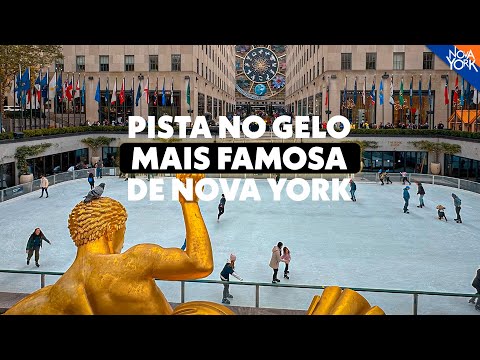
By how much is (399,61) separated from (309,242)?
117 feet

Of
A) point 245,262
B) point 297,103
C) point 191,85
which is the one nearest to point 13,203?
point 245,262

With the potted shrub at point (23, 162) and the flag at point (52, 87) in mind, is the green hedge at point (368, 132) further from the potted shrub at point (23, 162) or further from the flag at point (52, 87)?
the flag at point (52, 87)

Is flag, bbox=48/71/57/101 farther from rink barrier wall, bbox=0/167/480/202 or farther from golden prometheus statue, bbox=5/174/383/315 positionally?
golden prometheus statue, bbox=5/174/383/315

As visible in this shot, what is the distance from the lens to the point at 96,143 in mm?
44094

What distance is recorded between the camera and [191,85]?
53500 mm

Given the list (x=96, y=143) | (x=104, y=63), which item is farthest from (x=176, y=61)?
(x=96, y=143)

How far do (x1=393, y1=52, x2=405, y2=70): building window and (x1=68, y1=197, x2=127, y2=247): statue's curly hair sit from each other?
47801 millimetres

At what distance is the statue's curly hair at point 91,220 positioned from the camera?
16.4 ft

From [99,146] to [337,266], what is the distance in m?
32.9

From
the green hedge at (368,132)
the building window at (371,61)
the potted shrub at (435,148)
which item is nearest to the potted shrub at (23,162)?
the green hedge at (368,132)

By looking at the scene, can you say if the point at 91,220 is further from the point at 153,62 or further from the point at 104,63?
the point at 104,63

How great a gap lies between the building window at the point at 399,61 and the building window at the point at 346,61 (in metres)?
3.79
